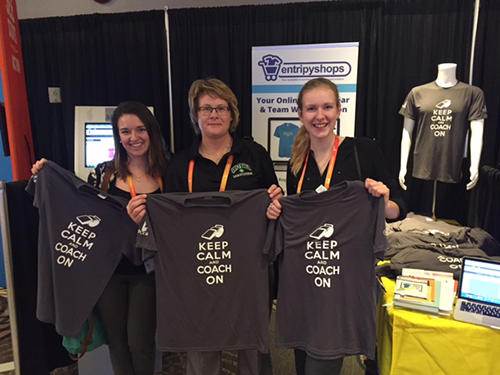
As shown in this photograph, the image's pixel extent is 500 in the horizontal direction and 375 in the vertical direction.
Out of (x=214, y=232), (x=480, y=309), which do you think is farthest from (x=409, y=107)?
(x=214, y=232)

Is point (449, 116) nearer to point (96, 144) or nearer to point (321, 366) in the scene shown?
point (321, 366)

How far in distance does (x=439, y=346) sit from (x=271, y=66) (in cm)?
266

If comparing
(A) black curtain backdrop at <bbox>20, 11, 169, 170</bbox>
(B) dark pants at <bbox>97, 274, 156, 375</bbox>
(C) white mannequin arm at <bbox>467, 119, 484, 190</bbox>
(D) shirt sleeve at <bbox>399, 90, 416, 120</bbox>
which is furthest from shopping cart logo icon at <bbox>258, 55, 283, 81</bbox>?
(B) dark pants at <bbox>97, 274, 156, 375</bbox>

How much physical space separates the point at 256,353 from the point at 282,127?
2.25m

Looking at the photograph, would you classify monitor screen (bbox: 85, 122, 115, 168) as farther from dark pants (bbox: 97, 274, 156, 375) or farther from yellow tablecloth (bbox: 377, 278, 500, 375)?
yellow tablecloth (bbox: 377, 278, 500, 375)

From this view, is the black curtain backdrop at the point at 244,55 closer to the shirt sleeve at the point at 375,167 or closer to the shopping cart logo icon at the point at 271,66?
the shopping cart logo icon at the point at 271,66

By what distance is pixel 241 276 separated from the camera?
5.25 ft

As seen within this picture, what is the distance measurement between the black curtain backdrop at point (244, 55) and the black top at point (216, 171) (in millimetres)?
1897

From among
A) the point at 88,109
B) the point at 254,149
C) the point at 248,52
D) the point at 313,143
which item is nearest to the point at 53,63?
the point at 88,109

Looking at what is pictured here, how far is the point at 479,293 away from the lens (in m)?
1.63

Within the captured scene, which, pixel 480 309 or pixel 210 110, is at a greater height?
pixel 210 110

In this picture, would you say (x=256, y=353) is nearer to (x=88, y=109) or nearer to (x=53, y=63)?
(x=88, y=109)

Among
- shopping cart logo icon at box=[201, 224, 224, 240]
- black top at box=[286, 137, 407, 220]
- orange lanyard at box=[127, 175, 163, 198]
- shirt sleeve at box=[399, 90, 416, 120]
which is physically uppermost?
shirt sleeve at box=[399, 90, 416, 120]

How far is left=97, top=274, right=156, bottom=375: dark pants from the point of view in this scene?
1.71 metres
